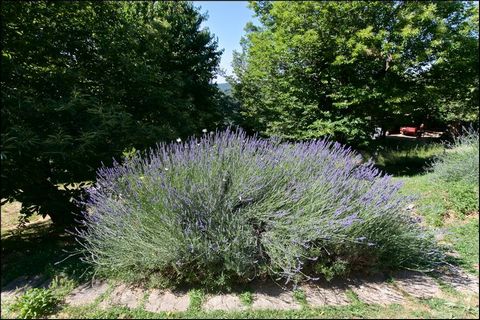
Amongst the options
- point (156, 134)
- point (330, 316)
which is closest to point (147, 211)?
point (330, 316)

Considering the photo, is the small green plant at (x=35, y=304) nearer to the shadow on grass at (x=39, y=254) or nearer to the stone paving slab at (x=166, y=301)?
the shadow on grass at (x=39, y=254)

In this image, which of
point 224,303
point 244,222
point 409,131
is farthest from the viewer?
point 409,131

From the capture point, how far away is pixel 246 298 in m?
2.57

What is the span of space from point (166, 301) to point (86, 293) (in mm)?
749

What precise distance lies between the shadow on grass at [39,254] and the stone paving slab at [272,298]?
63.1 inches

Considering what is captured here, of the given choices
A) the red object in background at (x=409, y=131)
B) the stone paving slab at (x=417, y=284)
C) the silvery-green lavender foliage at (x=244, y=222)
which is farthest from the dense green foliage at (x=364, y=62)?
the red object in background at (x=409, y=131)

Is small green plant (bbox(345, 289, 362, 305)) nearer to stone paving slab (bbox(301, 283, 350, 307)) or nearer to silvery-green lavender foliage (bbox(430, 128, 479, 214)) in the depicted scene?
stone paving slab (bbox(301, 283, 350, 307))

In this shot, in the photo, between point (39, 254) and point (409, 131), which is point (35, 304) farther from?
point (409, 131)

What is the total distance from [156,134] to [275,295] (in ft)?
12.9

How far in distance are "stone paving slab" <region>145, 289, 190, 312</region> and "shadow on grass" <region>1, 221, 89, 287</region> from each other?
2.54 ft

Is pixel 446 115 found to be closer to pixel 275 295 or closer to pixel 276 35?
pixel 276 35

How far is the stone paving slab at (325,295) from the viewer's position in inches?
99.7

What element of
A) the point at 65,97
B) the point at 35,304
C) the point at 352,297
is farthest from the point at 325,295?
the point at 65,97

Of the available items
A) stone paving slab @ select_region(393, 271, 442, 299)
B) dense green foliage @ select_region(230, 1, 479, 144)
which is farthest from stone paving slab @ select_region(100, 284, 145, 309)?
dense green foliage @ select_region(230, 1, 479, 144)
